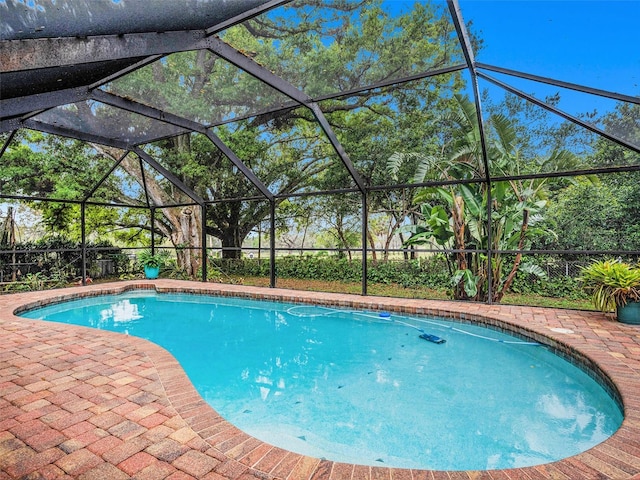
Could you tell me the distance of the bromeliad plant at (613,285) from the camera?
4.98 meters

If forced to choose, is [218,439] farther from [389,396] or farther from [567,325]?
[567,325]

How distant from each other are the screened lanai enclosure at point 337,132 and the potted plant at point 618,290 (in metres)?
0.53

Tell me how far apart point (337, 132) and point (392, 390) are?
24.0 feet

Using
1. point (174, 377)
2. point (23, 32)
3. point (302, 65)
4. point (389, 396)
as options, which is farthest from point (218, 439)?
point (302, 65)

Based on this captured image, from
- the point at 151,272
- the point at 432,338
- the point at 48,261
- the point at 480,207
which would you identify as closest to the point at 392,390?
the point at 432,338

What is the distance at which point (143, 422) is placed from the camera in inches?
96.7

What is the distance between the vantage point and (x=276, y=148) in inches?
461

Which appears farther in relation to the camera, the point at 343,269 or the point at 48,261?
the point at 343,269

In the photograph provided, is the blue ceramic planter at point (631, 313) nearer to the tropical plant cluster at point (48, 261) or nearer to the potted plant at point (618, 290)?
the potted plant at point (618, 290)

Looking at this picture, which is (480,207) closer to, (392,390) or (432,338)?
(432,338)

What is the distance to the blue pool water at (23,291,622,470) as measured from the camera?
281cm

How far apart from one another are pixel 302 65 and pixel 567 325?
5279mm

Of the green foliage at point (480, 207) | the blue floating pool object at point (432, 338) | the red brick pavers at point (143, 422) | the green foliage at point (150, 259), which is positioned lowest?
the blue floating pool object at point (432, 338)

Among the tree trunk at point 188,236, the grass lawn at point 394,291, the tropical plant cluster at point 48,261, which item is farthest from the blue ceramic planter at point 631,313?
the tropical plant cluster at point 48,261
